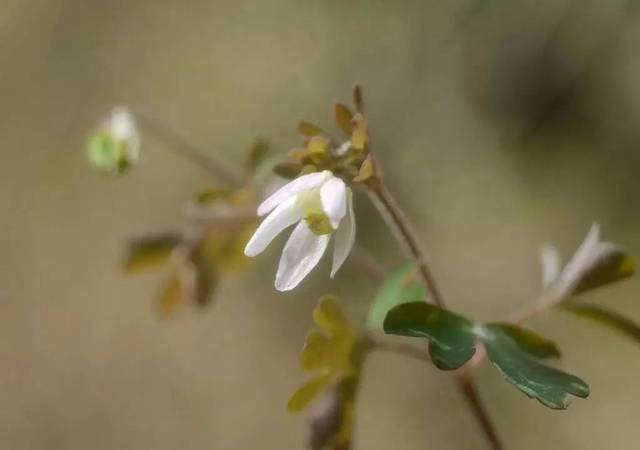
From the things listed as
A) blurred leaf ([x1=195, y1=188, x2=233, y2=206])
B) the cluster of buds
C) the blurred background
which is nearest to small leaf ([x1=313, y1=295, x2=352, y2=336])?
the cluster of buds

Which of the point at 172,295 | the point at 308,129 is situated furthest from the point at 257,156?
the point at 308,129

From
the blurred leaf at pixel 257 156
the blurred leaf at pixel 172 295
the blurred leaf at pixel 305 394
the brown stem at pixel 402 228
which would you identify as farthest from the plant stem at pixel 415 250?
the blurred leaf at pixel 172 295

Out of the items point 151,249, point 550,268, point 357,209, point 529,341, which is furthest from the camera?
point 357,209

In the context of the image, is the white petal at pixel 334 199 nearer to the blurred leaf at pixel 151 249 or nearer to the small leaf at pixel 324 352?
the small leaf at pixel 324 352

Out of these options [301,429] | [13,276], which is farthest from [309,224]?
[13,276]

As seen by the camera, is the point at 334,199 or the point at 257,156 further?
the point at 257,156

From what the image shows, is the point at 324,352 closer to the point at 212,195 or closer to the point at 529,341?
the point at 529,341

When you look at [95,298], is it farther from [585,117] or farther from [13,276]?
[585,117]
